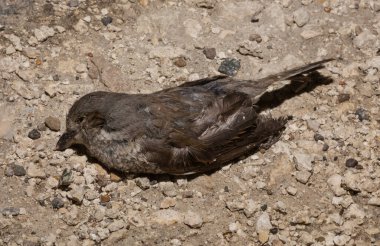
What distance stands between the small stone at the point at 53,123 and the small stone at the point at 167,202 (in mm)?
1492

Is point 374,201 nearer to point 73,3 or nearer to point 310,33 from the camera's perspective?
point 310,33

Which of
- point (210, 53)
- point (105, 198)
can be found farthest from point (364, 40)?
point (105, 198)

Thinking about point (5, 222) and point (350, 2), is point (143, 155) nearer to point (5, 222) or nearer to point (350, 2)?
point (5, 222)

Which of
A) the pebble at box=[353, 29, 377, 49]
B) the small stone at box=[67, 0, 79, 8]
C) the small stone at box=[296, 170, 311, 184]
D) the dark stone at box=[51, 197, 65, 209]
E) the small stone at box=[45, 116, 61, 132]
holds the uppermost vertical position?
the pebble at box=[353, 29, 377, 49]

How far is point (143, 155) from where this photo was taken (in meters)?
7.29

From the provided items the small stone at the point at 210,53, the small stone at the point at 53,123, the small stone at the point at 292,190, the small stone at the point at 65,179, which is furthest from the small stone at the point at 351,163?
the small stone at the point at 53,123

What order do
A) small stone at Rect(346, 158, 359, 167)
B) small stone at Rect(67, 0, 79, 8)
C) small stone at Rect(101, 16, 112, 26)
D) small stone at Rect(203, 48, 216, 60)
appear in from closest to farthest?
small stone at Rect(346, 158, 359, 167), small stone at Rect(203, 48, 216, 60), small stone at Rect(101, 16, 112, 26), small stone at Rect(67, 0, 79, 8)

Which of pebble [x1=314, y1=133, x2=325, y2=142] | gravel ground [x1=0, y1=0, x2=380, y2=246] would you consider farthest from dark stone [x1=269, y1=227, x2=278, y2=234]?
pebble [x1=314, y1=133, x2=325, y2=142]

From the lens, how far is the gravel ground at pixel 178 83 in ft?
23.7

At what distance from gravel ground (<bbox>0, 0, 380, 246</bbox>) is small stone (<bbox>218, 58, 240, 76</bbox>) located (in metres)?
0.09

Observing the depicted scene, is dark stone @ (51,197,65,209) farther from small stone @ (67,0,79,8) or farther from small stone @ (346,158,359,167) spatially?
small stone @ (346,158,359,167)

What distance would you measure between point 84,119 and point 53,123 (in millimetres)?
516

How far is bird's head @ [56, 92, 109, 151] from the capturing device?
7.34m

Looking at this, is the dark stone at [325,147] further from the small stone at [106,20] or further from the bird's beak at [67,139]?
the small stone at [106,20]
